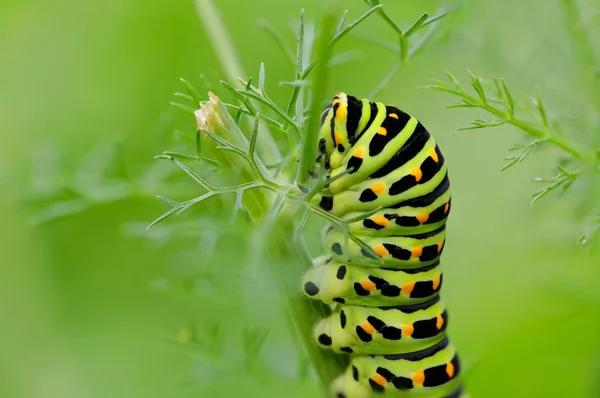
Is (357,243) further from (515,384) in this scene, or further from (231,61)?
(515,384)

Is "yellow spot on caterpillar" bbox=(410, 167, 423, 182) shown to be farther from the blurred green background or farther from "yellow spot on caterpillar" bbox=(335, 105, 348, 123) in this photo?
the blurred green background

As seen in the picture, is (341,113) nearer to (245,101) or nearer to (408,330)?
(245,101)

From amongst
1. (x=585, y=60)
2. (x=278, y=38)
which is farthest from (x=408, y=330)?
(x=585, y=60)

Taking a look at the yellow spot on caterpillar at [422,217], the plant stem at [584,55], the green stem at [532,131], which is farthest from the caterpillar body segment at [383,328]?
the plant stem at [584,55]

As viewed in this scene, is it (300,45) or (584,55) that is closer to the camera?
(300,45)

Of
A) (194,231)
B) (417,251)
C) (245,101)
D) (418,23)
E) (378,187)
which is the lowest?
(194,231)

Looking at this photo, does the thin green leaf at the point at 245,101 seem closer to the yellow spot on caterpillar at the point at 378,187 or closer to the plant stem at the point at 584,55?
the yellow spot on caterpillar at the point at 378,187
